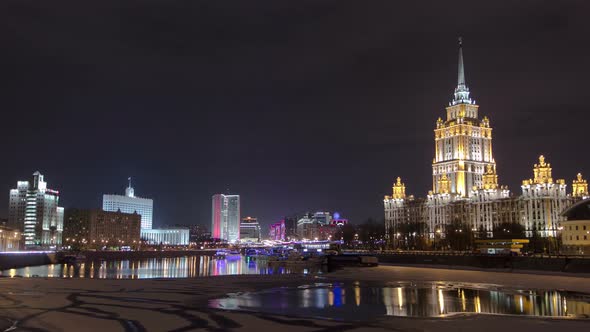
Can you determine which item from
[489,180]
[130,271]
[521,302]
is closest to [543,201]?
[489,180]

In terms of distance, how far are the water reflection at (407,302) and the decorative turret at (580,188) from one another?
122217mm

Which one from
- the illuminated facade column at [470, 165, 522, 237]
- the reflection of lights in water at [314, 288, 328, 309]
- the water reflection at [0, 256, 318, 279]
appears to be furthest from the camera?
the illuminated facade column at [470, 165, 522, 237]

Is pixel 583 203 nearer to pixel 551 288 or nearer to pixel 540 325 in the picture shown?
pixel 551 288

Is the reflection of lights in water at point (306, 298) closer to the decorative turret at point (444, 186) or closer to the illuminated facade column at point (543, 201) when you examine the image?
the illuminated facade column at point (543, 201)

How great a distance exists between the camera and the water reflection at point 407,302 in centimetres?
3606

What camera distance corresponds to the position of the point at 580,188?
162125mm

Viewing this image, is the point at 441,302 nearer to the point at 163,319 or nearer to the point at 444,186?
the point at 163,319

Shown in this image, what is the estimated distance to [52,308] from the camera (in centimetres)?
3509

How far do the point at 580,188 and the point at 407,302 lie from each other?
14020 cm

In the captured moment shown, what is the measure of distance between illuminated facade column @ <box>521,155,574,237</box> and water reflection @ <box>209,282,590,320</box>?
113 m

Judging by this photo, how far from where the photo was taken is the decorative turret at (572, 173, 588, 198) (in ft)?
527

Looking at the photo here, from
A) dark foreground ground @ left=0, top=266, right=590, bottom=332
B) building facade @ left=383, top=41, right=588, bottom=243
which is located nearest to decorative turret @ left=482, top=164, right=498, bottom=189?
building facade @ left=383, top=41, right=588, bottom=243

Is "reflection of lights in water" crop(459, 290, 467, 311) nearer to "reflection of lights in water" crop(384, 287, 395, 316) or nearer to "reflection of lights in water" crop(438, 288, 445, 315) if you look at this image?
"reflection of lights in water" crop(438, 288, 445, 315)

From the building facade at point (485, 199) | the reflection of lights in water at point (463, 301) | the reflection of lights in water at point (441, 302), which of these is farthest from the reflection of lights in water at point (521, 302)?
the building facade at point (485, 199)
